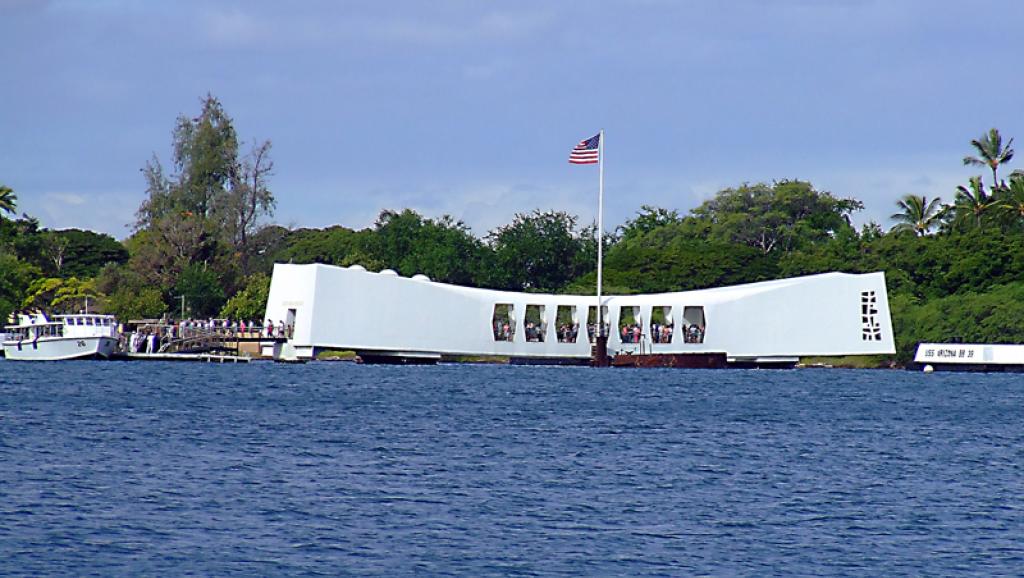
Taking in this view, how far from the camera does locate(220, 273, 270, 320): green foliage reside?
272 feet

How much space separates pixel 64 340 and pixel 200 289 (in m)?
14.0

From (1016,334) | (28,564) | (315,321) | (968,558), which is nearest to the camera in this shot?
(28,564)

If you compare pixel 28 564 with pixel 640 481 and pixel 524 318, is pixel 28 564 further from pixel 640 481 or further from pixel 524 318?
pixel 524 318

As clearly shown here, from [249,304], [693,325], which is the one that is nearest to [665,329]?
[693,325]

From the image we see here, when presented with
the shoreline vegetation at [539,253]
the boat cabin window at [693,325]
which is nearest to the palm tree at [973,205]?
the shoreline vegetation at [539,253]

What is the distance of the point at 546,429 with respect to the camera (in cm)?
3681

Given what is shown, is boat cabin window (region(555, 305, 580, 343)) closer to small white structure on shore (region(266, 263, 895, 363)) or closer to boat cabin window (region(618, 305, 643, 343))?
small white structure on shore (region(266, 263, 895, 363))

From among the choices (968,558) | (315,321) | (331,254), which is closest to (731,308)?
(315,321)

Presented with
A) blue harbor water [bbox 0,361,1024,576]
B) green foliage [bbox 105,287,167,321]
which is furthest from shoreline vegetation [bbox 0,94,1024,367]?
blue harbor water [bbox 0,361,1024,576]

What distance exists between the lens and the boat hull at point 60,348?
71.4 m

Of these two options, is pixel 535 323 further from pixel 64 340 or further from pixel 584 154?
pixel 64 340

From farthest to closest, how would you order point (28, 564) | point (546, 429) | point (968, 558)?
1. point (546, 429)
2. point (968, 558)
3. point (28, 564)

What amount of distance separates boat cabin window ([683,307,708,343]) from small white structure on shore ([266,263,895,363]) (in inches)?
2.5

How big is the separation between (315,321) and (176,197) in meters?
25.0
